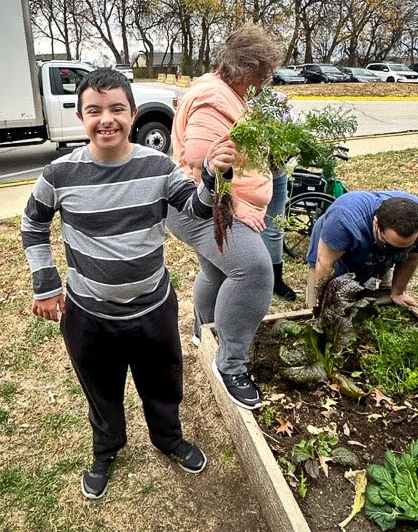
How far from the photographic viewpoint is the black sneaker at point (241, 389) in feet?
8.05

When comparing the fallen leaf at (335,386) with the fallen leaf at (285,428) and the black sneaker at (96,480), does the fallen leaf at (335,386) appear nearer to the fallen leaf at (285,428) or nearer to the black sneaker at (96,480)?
the fallen leaf at (285,428)

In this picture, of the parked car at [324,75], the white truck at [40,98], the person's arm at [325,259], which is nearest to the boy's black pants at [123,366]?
the person's arm at [325,259]

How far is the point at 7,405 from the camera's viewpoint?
2898 millimetres

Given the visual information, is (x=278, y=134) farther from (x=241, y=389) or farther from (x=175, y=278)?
(x=175, y=278)

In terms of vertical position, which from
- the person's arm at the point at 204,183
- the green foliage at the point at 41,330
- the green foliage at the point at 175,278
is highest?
the person's arm at the point at 204,183

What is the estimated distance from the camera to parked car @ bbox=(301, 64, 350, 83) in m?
28.4

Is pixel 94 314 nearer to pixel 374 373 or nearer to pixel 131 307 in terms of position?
pixel 131 307

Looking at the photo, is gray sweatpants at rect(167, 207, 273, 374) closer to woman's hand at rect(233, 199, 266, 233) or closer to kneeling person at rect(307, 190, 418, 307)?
woman's hand at rect(233, 199, 266, 233)

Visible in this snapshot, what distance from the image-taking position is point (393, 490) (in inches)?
78.9

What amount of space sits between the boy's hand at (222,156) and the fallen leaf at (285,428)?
4.20 feet

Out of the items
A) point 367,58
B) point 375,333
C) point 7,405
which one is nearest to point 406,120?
point 375,333

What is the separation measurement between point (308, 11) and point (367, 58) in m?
10.2

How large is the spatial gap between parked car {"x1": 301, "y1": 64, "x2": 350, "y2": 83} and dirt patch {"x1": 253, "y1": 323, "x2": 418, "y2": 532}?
93.5ft

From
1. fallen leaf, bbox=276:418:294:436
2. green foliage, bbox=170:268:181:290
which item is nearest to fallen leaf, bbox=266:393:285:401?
fallen leaf, bbox=276:418:294:436
